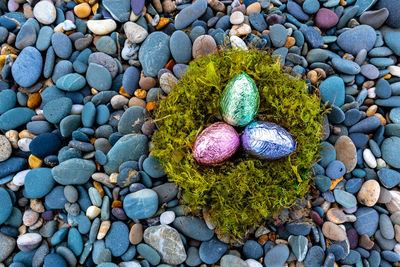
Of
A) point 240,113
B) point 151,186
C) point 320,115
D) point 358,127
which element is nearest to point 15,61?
point 151,186

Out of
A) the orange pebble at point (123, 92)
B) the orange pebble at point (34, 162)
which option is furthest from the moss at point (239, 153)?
the orange pebble at point (34, 162)

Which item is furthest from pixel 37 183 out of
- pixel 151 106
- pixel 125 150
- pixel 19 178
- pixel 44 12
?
pixel 44 12

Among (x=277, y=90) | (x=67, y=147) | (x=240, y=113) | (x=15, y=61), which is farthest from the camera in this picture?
(x=15, y=61)

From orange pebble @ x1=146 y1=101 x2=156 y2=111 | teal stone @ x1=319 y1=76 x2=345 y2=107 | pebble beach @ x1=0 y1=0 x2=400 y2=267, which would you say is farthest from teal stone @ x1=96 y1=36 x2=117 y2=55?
teal stone @ x1=319 y1=76 x2=345 y2=107

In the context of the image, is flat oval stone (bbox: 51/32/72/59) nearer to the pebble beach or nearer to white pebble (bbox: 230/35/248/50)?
the pebble beach

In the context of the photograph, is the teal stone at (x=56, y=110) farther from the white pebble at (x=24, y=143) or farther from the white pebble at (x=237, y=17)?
the white pebble at (x=237, y=17)

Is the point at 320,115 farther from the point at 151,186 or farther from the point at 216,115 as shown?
the point at 151,186
